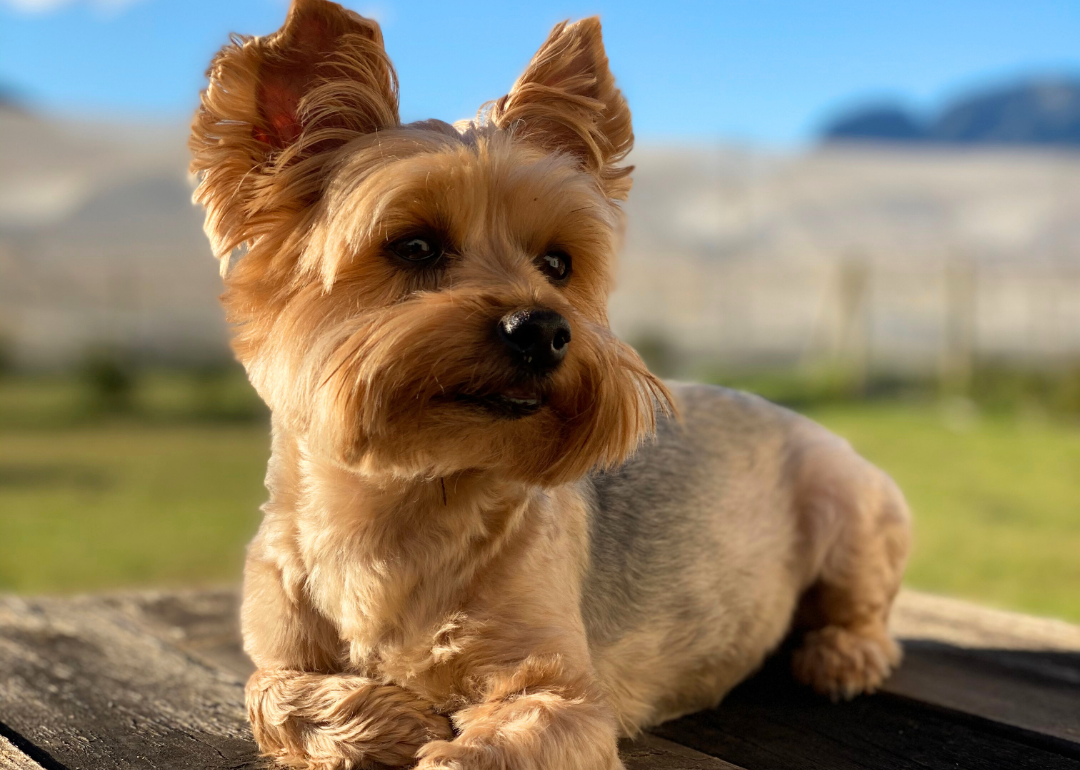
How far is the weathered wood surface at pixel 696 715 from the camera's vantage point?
2.39 meters

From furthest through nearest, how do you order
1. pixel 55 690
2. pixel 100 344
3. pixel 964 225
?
pixel 964 225, pixel 100 344, pixel 55 690

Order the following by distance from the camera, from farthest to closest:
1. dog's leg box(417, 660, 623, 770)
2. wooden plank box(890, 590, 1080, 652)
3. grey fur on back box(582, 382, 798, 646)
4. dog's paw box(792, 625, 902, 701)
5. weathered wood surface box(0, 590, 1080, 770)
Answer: wooden plank box(890, 590, 1080, 652) < dog's paw box(792, 625, 902, 701) < grey fur on back box(582, 382, 798, 646) < weathered wood surface box(0, 590, 1080, 770) < dog's leg box(417, 660, 623, 770)

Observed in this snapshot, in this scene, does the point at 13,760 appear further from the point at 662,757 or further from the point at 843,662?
the point at 843,662

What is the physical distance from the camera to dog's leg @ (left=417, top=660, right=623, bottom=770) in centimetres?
188

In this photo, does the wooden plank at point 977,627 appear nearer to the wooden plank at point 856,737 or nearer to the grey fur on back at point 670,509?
the wooden plank at point 856,737

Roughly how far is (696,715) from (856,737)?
1.40 ft

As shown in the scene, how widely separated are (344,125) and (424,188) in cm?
36

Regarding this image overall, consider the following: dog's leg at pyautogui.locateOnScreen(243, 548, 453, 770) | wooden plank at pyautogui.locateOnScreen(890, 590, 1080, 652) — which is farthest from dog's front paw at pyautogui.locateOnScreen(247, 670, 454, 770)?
wooden plank at pyautogui.locateOnScreen(890, 590, 1080, 652)

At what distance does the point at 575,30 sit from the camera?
8.00 feet

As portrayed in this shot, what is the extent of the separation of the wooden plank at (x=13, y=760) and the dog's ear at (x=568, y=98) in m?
1.80

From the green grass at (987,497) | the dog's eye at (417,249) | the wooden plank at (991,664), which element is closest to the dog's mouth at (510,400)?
the dog's eye at (417,249)

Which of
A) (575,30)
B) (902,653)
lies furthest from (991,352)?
(575,30)

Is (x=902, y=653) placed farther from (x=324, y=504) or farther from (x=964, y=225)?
(x=964, y=225)

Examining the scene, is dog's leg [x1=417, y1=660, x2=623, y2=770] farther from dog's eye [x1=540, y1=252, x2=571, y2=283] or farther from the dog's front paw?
dog's eye [x1=540, y1=252, x2=571, y2=283]
